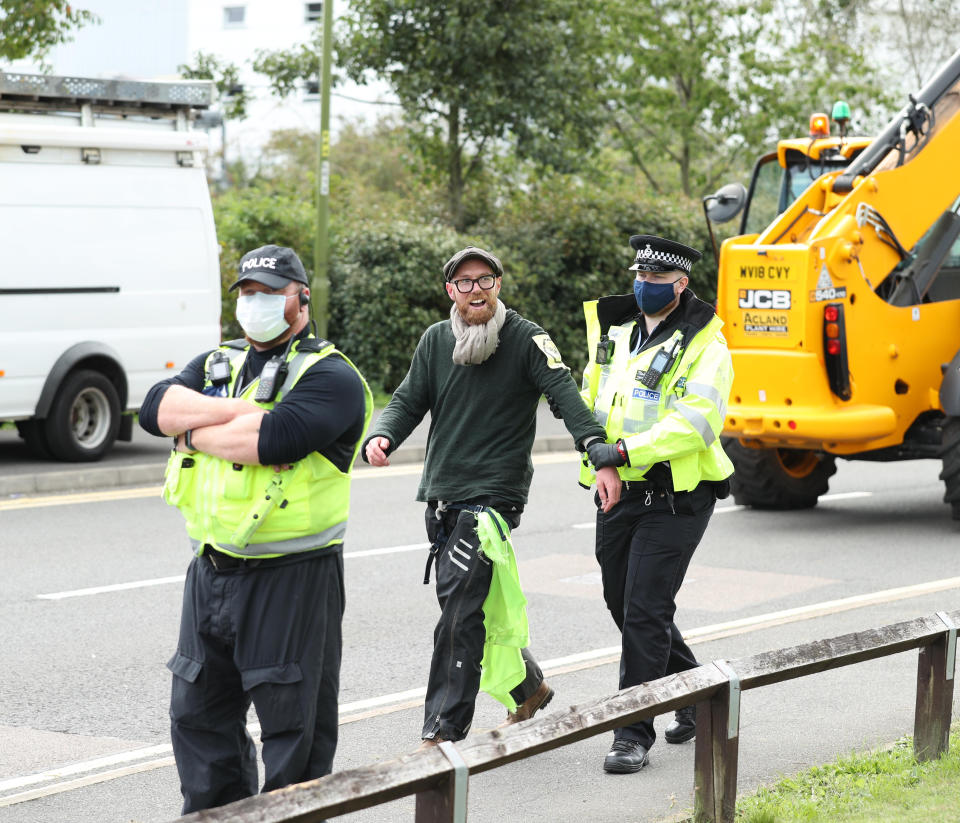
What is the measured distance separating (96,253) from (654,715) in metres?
9.79

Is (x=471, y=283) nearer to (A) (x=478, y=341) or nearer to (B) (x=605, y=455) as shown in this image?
(A) (x=478, y=341)

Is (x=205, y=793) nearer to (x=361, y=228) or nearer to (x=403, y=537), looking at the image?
(x=403, y=537)

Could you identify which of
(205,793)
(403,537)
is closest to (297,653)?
(205,793)

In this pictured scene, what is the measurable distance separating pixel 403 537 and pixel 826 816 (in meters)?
6.15

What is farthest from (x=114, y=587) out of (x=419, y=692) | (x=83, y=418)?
(x=83, y=418)

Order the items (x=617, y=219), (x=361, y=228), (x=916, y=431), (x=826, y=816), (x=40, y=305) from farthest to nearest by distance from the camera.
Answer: (x=617, y=219) → (x=361, y=228) → (x=40, y=305) → (x=916, y=431) → (x=826, y=816)

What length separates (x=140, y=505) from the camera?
1180cm

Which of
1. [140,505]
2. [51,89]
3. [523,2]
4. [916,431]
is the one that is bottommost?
[140,505]

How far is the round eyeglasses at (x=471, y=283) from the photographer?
5.34 meters

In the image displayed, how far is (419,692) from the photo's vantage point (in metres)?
6.56

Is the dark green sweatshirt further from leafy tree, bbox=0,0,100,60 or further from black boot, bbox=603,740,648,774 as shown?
leafy tree, bbox=0,0,100,60

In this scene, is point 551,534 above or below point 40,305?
below

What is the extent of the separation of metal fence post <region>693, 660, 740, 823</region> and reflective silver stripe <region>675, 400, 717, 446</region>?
1.06 m

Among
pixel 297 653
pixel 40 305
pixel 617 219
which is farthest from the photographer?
pixel 617 219
